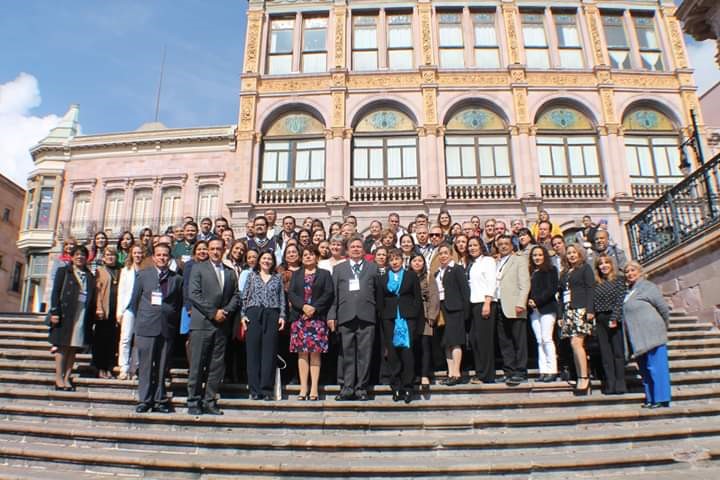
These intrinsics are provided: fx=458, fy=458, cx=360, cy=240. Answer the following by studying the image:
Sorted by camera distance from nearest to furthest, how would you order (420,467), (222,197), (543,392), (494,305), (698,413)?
1. (420,467)
2. (698,413)
3. (543,392)
4. (494,305)
5. (222,197)

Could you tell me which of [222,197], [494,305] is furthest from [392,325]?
[222,197]

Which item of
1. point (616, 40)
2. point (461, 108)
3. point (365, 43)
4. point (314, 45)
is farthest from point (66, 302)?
point (616, 40)

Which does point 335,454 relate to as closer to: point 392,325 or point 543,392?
point 392,325

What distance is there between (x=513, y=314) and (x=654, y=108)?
64.7 ft

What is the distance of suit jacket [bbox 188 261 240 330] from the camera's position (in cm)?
581

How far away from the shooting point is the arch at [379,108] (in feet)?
68.0

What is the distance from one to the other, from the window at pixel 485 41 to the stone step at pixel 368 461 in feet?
63.8

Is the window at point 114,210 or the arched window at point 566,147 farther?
the window at point 114,210

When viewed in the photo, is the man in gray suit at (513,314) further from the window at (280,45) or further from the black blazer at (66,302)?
the window at (280,45)

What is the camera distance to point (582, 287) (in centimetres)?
632

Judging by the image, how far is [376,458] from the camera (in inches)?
194

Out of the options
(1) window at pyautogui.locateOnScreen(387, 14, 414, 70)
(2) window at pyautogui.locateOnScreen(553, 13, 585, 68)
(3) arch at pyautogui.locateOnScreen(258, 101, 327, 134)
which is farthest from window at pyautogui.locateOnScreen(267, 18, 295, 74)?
(2) window at pyautogui.locateOnScreen(553, 13, 585, 68)

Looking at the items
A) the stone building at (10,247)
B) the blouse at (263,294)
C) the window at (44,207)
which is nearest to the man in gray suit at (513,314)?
the blouse at (263,294)

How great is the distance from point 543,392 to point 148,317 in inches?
207
